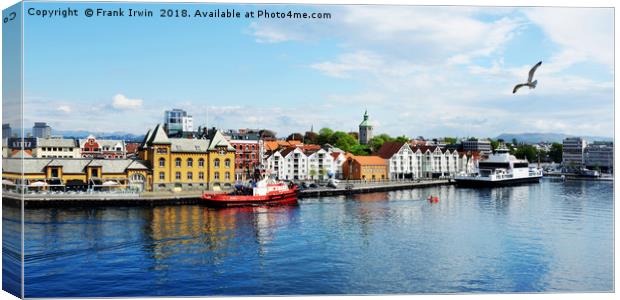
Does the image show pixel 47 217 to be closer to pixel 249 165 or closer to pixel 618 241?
pixel 249 165

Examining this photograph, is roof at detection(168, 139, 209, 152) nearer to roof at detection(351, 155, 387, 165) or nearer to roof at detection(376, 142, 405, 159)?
roof at detection(376, 142, 405, 159)

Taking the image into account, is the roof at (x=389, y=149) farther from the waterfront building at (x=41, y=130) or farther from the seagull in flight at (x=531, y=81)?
the waterfront building at (x=41, y=130)

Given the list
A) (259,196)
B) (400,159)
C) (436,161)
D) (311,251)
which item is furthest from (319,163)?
(311,251)

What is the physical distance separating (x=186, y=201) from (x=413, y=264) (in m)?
10.5

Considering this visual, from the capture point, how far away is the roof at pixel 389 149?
28.3 metres

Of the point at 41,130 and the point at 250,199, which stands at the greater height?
the point at 41,130

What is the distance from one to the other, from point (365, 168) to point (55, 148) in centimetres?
1745

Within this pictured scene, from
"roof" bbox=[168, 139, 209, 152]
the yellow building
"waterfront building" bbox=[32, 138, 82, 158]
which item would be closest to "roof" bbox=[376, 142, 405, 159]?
the yellow building

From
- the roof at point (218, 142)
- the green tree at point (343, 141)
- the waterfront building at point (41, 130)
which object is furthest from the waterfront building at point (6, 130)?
the green tree at point (343, 141)

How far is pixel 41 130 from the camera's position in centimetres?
1088

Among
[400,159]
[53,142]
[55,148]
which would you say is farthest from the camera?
[400,159]

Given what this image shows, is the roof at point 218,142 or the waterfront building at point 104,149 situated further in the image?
the roof at point 218,142

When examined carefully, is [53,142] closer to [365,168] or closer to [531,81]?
[531,81]

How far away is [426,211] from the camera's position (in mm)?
17938
